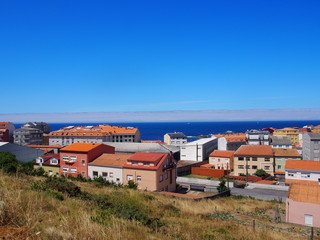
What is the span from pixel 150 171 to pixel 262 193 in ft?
49.0

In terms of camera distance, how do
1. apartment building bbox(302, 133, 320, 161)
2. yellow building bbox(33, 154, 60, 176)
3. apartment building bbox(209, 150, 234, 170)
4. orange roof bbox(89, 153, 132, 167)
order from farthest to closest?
apartment building bbox(302, 133, 320, 161) < apartment building bbox(209, 150, 234, 170) < yellow building bbox(33, 154, 60, 176) < orange roof bbox(89, 153, 132, 167)

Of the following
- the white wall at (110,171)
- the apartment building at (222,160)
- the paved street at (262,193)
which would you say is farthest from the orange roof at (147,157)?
the apartment building at (222,160)

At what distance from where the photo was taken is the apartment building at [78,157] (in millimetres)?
38566

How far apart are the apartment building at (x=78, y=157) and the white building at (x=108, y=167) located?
3.16 feet

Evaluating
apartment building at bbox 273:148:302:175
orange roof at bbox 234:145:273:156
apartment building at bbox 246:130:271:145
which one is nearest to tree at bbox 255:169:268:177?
orange roof at bbox 234:145:273:156

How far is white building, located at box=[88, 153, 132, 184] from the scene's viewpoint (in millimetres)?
35312

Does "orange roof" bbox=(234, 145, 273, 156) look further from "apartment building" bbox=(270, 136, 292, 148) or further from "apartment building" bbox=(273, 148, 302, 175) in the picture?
"apartment building" bbox=(270, 136, 292, 148)

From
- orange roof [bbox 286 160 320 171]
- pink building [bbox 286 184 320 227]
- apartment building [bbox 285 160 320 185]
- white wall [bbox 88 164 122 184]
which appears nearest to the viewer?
pink building [bbox 286 184 320 227]

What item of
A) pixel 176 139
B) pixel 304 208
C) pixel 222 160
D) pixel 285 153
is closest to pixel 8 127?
pixel 176 139

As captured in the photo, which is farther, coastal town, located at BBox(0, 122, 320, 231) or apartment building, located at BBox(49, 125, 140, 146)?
apartment building, located at BBox(49, 125, 140, 146)

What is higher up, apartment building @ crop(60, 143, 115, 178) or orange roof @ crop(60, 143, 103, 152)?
orange roof @ crop(60, 143, 103, 152)

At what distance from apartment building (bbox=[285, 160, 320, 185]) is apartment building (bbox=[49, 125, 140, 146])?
60373 mm

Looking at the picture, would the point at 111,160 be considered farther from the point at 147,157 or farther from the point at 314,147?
the point at 314,147

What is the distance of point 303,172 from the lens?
1529 inches
